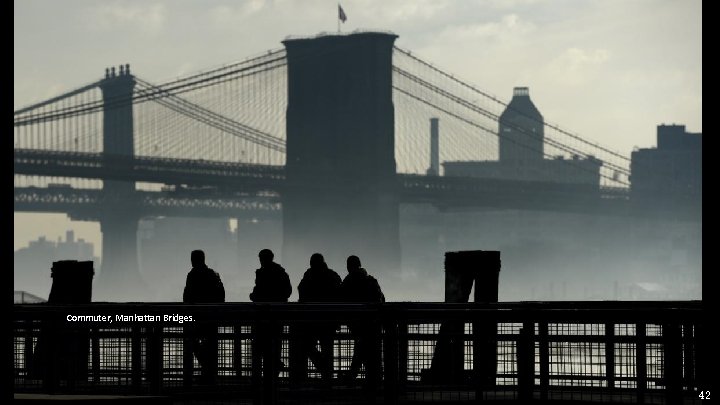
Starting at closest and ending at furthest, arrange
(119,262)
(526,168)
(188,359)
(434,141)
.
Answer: (188,359) < (119,262) < (434,141) < (526,168)

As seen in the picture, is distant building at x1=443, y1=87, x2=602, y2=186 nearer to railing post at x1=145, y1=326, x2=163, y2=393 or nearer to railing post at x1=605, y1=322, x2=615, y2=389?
railing post at x1=605, y1=322, x2=615, y2=389

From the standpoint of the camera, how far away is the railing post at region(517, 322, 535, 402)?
10680 mm

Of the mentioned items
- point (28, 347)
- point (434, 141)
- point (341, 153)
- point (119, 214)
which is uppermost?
point (434, 141)

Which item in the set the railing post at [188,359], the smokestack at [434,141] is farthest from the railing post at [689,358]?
the smokestack at [434,141]

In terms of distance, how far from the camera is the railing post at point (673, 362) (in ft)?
32.8

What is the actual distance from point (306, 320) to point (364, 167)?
9013 centimetres

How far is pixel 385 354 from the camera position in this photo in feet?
35.0

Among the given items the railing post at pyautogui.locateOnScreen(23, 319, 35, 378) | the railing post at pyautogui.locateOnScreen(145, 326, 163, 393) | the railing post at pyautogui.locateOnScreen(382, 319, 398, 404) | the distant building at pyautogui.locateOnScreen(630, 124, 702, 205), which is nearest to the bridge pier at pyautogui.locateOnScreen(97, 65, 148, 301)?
the distant building at pyautogui.locateOnScreen(630, 124, 702, 205)

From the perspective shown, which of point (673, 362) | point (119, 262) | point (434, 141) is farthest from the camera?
point (434, 141)

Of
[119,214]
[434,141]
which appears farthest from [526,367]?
[434,141]

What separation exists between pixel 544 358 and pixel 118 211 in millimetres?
88077

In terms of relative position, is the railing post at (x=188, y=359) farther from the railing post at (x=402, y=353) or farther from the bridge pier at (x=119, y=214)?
the bridge pier at (x=119, y=214)

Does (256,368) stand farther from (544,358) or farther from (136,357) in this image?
(544,358)
